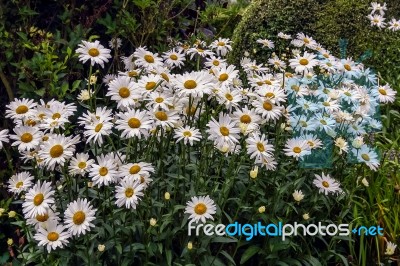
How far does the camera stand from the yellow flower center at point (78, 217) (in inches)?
76.0

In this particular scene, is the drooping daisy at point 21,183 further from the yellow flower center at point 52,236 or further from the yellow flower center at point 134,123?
the yellow flower center at point 134,123

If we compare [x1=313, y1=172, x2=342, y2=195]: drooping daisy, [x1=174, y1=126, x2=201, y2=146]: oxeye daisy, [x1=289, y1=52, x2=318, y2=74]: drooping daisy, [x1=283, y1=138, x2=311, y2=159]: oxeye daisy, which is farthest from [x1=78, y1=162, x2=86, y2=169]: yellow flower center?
[x1=289, y1=52, x2=318, y2=74]: drooping daisy

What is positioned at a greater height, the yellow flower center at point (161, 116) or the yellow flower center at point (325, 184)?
the yellow flower center at point (161, 116)

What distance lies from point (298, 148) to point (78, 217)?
88 centimetres

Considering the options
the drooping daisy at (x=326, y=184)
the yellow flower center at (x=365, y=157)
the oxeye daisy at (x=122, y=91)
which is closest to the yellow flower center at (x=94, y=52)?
the oxeye daisy at (x=122, y=91)

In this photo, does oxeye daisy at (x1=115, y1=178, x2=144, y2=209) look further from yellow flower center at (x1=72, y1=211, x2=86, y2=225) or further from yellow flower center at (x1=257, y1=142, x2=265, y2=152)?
yellow flower center at (x1=257, y1=142, x2=265, y2=152)

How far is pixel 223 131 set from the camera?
6.73 ft

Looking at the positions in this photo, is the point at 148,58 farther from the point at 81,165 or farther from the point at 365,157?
the point at 365,157

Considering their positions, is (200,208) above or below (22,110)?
below

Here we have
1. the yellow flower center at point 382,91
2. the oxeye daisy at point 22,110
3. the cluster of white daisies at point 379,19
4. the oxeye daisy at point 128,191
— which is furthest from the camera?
the cluster of white daisies at point 379,19

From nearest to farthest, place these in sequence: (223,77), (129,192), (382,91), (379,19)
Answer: (129,192)
(223,77)
(382,91)
(379,19)

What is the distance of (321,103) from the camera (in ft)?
7.97

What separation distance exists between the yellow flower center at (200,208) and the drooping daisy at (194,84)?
0.40 metres

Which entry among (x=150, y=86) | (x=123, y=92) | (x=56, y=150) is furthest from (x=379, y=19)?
(x=56, y=150)
